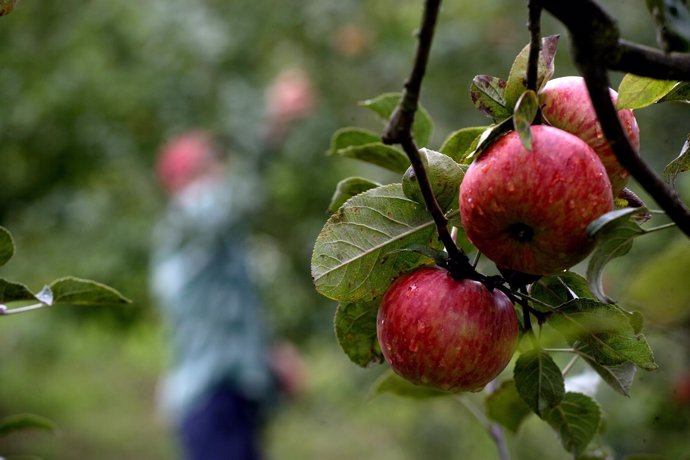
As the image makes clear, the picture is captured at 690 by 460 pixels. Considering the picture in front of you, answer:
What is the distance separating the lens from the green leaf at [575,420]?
75cm

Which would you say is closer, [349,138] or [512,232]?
[512,232]

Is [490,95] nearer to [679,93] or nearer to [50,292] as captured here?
[679,93]

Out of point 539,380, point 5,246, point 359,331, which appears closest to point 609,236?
point 539,380

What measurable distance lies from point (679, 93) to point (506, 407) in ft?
1.46

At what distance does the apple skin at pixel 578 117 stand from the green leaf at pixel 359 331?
21 centimetres

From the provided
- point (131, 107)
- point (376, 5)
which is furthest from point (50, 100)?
point (376, 5)

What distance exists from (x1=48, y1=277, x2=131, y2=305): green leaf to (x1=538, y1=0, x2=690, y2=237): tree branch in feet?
1.50

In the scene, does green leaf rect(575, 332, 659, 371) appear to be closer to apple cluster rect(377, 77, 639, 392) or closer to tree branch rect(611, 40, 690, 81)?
apple cluster rect(377, 77, 639, 392)

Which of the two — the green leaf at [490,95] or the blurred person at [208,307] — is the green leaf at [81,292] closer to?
the green leaf at [490,95]

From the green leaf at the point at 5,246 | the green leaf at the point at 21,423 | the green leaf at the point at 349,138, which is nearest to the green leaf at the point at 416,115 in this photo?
the green leaf at the point at 349,138

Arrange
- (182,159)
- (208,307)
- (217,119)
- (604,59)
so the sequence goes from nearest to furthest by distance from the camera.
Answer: (604,59), (217,119), (182,159), (208,307)

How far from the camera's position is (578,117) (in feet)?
2.04

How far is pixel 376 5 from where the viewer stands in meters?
3.38

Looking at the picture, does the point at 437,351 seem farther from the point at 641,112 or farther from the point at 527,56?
the point at 641,112
